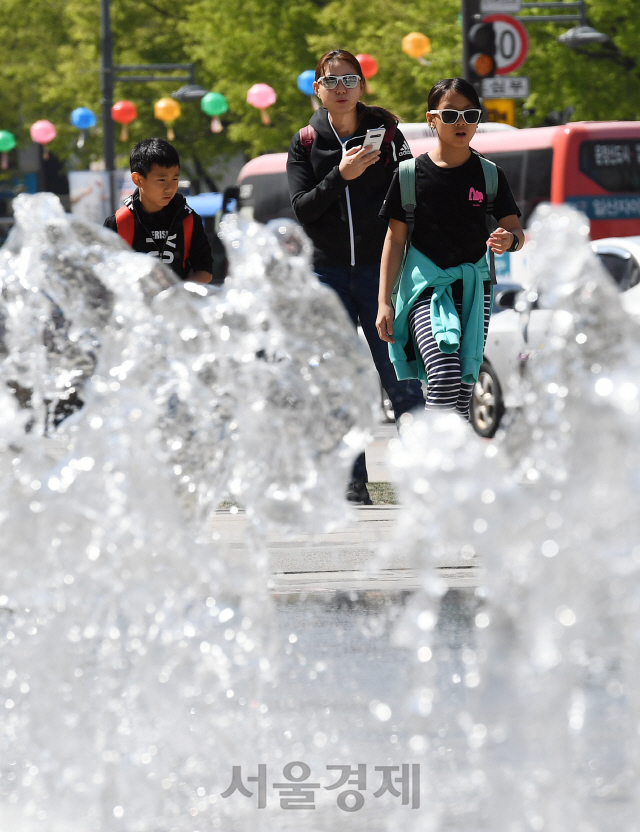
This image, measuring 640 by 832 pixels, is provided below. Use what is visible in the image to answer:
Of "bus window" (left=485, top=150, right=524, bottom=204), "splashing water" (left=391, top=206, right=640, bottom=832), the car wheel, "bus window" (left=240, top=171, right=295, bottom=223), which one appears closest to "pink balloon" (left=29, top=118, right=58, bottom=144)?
"bus window" (left=240, top=171, right=295, bottom=223)

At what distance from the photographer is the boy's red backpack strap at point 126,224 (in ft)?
21.2

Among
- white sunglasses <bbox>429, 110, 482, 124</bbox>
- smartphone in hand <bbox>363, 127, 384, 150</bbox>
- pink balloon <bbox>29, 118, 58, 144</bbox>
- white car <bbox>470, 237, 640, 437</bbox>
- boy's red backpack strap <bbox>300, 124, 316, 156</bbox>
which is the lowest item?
pink balloon <bbox>29, 118, 58, 144</bbox>

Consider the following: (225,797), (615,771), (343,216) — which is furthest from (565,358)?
(343,216)

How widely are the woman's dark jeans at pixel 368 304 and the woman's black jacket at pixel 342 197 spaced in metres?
0.05

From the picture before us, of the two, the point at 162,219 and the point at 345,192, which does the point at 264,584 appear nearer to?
the point at 162,219

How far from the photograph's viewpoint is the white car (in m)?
11.6

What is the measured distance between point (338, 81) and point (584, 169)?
14693mm

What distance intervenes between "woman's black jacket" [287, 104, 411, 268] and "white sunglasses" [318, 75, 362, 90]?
0.53 feet

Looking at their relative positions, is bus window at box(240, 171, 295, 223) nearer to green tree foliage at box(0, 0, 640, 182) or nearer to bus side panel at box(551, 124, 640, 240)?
green tree foliage at box(0, 0, 640, 182)

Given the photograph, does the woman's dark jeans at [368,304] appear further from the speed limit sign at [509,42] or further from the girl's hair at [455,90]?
the speed limit sign at [509,42]

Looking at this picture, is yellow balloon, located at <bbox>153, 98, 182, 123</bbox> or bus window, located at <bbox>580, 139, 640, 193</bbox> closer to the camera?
bus window, located at <bbox>580, 139, 640, 193</bbox>

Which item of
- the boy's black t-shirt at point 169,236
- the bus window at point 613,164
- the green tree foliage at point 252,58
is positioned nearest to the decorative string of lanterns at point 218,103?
the green tree foliage at point 252,58

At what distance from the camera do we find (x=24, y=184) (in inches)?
2111

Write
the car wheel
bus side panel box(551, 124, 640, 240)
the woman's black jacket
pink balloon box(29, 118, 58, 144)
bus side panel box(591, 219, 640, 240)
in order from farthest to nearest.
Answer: pink balloon box(29, 118, 58, 144) → bus side panel box(591, 219, 640, 240) → bus side panel box(551, 124, 640, 240) → the car wheel → the woman's black jacket
